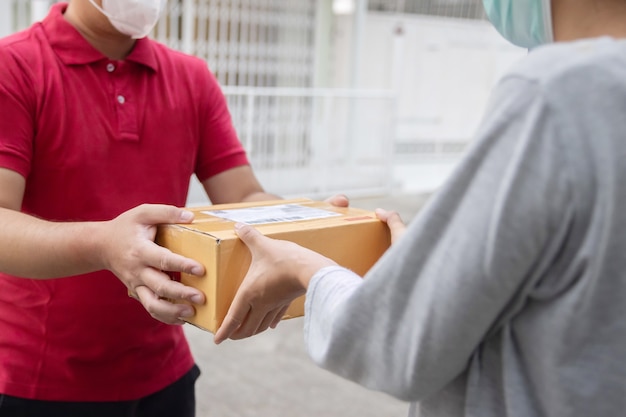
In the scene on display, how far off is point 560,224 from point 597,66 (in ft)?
0.45

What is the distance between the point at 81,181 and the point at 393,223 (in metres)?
0.57

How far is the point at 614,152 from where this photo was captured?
59cm

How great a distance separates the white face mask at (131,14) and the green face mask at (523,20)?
752 mm

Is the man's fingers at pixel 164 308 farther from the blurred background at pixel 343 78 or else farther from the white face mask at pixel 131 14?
the blurred background at pixel 343 78

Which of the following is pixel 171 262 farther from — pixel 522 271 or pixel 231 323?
pixel 522 271

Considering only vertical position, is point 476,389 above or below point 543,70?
below

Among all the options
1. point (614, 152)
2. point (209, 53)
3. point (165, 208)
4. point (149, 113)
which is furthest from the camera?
point (209, 53)

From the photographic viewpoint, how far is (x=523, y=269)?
62 centimetres

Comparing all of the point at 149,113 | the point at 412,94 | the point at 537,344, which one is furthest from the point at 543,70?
the point at 412,94

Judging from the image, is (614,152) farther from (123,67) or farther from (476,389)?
(123,67)

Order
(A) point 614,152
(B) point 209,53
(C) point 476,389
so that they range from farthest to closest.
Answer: (B) point 209,53, (C) point 476,389, (A) point 614,152

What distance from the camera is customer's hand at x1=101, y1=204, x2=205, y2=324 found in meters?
0.98

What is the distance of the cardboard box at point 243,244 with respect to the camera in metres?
0.95

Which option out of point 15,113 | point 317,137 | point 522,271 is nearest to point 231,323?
point 522,271
